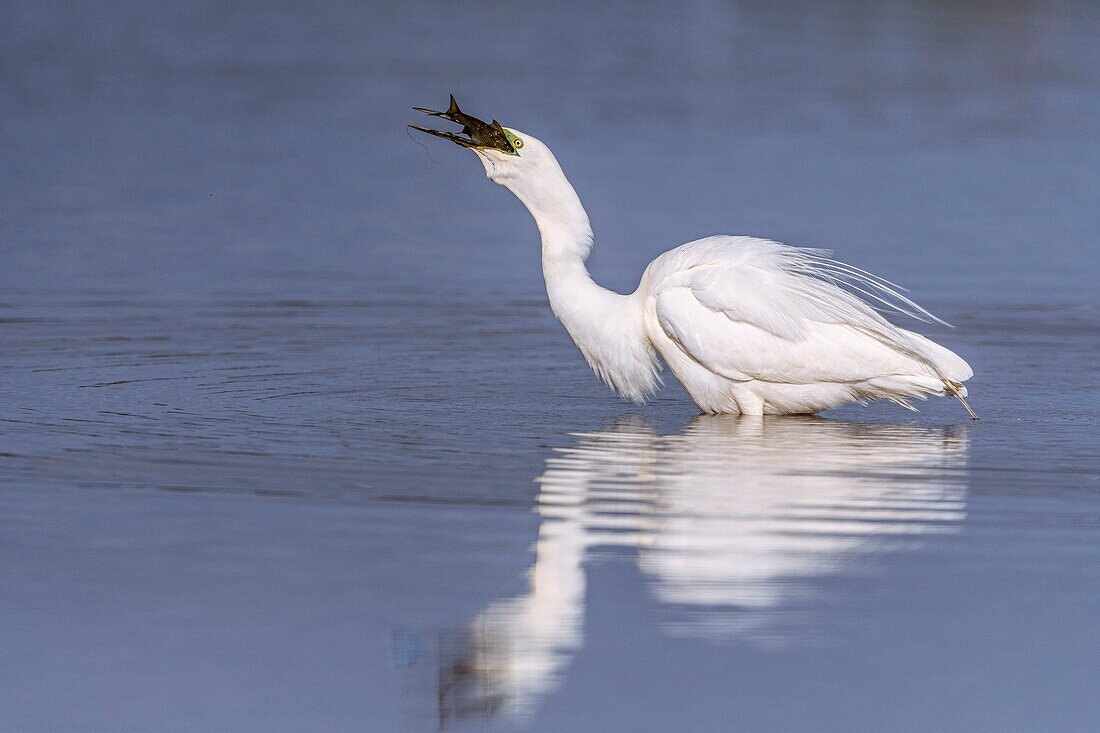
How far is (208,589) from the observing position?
6.45m

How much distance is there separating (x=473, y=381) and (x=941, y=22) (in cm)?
3024

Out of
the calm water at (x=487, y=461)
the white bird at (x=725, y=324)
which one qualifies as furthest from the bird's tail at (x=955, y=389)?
the calm water at (x=487, y=461)

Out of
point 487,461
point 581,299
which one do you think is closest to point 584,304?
point 581,299

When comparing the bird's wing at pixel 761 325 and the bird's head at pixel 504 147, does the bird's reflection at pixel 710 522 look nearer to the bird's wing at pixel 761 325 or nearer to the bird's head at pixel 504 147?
the bird's wing at pixel 761 325

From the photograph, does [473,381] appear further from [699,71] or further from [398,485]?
[699,71]

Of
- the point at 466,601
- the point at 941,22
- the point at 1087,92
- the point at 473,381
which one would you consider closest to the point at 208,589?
the point at 466,601

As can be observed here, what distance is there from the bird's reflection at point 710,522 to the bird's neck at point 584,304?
0.36 metres

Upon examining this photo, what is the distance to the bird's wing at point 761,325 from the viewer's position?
9.96 metres

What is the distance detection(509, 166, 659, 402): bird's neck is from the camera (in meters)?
10.4

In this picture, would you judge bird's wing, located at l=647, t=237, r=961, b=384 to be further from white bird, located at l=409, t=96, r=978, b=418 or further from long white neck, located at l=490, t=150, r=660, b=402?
long white neck, located at l=490, t=150, r=660, b=402

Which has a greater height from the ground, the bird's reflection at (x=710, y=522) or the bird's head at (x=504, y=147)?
the bird's head at (x=504, y=147)

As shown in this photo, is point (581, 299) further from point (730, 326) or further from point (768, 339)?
point (768, 339)

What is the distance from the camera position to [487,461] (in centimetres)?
868

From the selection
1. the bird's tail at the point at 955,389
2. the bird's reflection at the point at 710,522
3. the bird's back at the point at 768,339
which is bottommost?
the bird's reflection at the point at 710,522
